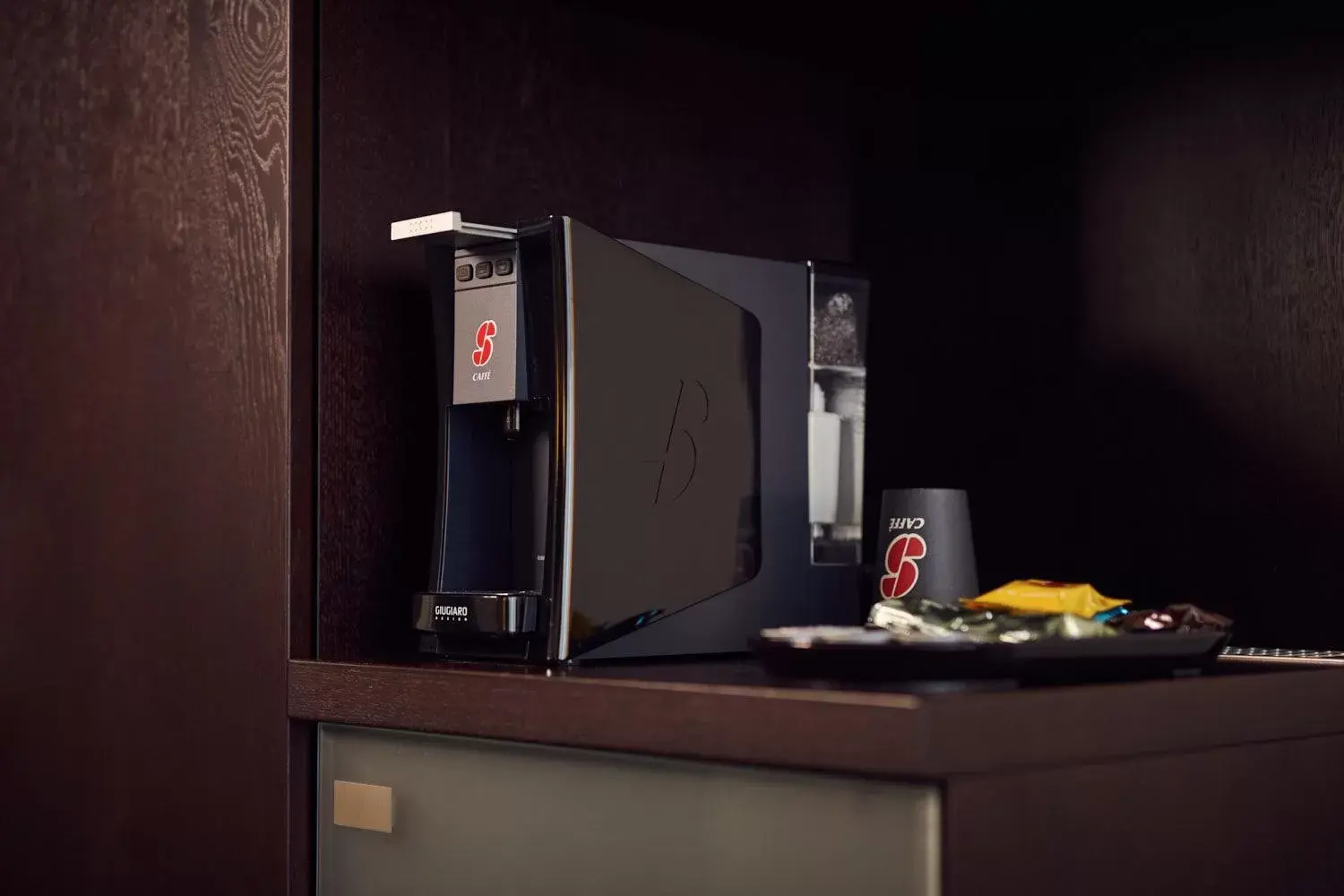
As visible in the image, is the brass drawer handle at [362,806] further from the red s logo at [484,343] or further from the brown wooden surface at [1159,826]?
the brown wooden surface at [1159,826]

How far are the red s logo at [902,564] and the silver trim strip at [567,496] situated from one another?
271mm

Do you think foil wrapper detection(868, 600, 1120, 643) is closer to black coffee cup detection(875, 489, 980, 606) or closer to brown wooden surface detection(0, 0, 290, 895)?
black coffee cup detection(875, 489, 980, 606)

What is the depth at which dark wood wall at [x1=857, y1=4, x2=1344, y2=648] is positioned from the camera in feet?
4.00

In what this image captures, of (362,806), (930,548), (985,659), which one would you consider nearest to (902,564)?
(930,548)

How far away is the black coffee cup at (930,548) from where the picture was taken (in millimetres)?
1160

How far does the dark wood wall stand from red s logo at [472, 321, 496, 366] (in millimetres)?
563

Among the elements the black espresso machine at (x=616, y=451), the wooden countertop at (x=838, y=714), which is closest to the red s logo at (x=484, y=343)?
the black espresso machine at (x=616, y=451)

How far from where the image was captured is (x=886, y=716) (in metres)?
0.73

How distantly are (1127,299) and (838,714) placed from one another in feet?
2.41

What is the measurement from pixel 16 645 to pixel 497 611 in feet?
1.85

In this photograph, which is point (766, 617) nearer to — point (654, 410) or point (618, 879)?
point (654, 410)

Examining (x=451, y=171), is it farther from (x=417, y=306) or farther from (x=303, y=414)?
(x=303, y=414)

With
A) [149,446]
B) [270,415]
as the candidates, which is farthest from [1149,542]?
[149,446]

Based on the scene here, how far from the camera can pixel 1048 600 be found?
39.0 inches
